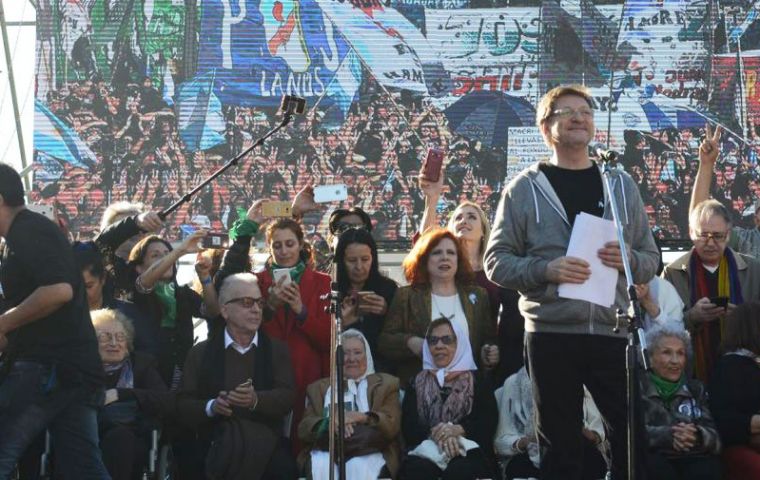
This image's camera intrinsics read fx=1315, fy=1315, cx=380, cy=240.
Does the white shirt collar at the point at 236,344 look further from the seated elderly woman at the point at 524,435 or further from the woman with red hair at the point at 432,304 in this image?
the seated elderly woman at the point at 524,435

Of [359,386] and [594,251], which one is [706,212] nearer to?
[359,386]

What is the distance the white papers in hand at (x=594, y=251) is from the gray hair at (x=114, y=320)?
2972 millimetres

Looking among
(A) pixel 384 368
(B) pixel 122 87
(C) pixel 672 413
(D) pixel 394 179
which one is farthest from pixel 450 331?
(B) pixel 122 87

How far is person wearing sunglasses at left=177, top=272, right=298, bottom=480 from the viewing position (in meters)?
6.65

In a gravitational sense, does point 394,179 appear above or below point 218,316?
above

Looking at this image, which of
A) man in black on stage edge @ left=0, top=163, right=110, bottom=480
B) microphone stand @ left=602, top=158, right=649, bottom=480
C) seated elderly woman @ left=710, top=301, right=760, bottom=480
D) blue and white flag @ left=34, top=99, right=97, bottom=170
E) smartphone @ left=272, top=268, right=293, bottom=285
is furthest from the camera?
blue and white flag @ left=34, top=99, right=97, bottom=170

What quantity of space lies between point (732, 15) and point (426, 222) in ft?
19.4

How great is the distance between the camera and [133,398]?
265 inches

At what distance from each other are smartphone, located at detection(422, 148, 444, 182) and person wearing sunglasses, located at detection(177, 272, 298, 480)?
1.41m

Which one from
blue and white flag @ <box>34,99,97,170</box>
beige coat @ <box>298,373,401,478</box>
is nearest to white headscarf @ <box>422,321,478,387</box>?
beige coat @ <box>298,373,401,478</box>

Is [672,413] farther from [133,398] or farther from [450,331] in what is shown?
[133,398]

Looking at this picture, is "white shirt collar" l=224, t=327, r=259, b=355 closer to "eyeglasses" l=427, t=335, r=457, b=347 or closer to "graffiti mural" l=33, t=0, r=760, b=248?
"eyeglasses" l=427, t=335, r=457, b=347

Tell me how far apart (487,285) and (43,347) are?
8.96 feet

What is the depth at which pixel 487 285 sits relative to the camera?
289 inches
